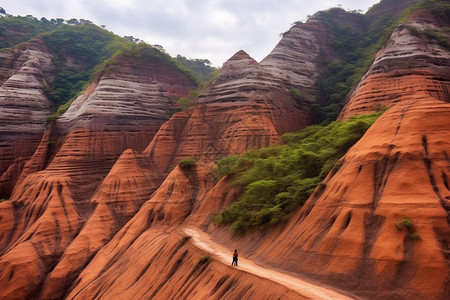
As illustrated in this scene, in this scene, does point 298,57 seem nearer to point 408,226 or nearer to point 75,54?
point 408,226

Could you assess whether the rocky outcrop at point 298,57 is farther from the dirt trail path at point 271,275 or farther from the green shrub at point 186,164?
the dirt trail path at point 271,275

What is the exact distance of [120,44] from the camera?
294 ft

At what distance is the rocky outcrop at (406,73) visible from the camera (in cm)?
3228

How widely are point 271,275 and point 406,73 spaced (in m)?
28.9

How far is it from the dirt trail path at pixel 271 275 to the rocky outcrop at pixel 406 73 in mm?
22251

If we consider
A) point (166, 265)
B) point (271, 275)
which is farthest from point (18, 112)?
point (271, 275)

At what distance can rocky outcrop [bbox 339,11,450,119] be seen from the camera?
106 feet

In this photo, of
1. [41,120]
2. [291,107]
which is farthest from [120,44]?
[291,107]

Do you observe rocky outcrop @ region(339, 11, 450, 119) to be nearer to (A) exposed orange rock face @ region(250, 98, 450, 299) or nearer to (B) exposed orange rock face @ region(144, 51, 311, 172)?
(B) exposed orange rock face @ region(144, 51, 311, 172)

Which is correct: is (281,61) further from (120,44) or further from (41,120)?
(120,44)

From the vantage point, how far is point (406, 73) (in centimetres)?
3366

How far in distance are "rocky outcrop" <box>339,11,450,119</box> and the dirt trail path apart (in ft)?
73.0

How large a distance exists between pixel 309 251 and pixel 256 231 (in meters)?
5.74

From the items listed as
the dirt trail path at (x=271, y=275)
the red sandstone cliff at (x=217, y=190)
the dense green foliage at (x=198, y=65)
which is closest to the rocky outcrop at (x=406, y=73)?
the red sandstone cliff at (x=217, y=190)
